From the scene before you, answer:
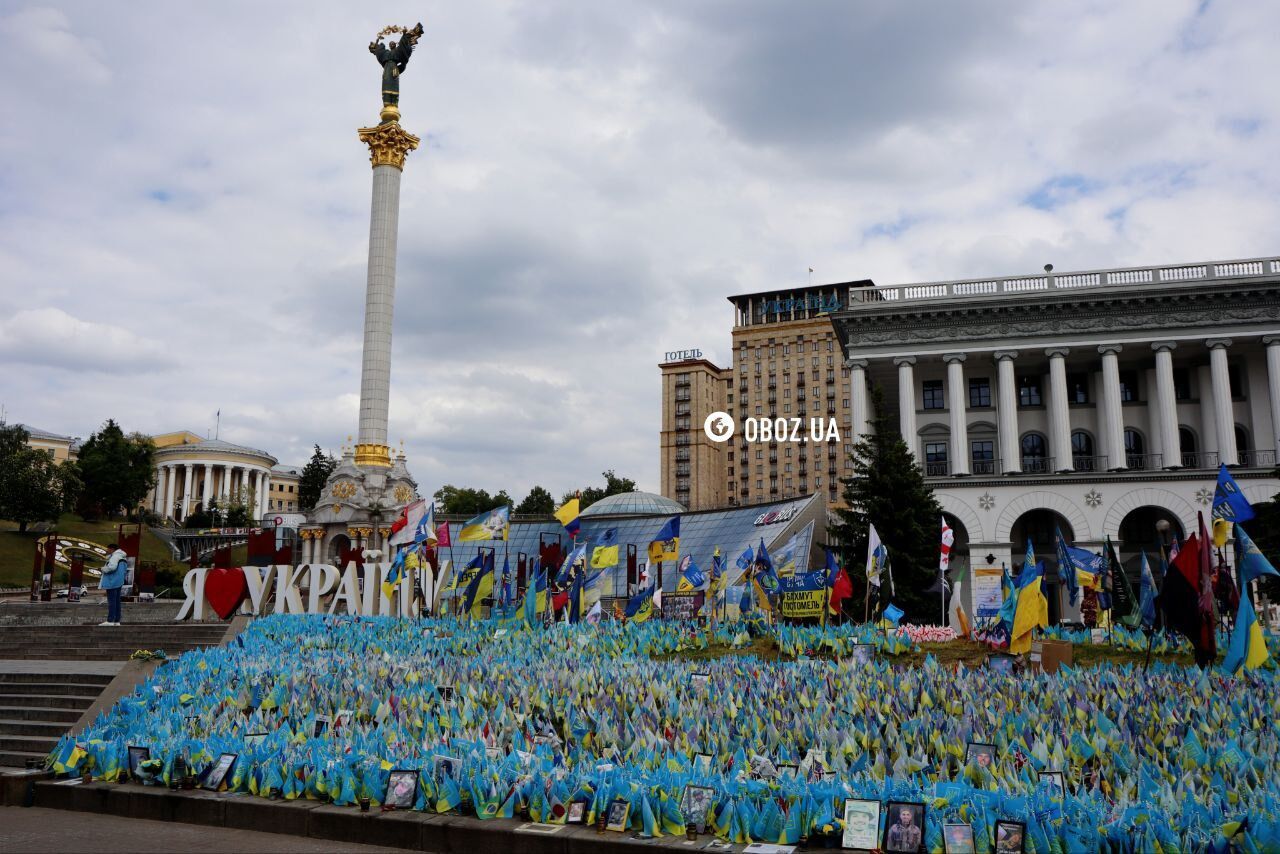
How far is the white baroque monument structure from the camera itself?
55406 millimetres

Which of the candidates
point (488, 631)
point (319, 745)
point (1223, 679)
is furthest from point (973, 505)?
point (319, 745)

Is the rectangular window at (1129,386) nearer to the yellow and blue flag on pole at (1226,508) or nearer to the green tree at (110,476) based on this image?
the yellow and blue flag on pole at (1226,508)

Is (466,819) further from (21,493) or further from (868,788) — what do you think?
(21,493)

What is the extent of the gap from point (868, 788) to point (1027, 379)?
1895 inches

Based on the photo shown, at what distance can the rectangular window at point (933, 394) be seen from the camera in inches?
2044

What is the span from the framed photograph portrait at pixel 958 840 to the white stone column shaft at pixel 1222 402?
45023 mm

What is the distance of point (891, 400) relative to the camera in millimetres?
55844

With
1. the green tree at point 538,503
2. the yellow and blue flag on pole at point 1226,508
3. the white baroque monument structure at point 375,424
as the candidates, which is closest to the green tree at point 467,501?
the green tree at point 538,503

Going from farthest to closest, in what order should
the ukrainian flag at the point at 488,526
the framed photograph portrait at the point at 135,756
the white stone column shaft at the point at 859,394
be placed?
the white stone column shaft at the point at 859,394 < the ukrainian flag at the point at 488,526 < the framed photograph portrait at the point at 135,756

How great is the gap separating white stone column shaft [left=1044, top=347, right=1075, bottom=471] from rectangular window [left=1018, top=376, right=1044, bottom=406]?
9.18ft

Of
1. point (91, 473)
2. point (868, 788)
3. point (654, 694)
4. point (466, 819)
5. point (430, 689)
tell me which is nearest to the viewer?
point (868, 788)

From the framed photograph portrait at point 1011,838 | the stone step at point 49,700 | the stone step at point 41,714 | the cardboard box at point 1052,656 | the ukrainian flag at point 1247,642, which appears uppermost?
the ukrainian flag at point 1247,642

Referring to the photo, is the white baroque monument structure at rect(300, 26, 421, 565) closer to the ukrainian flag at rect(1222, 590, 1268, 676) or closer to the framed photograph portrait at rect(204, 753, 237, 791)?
the framed photograph portrait at rect(204, 753, 237, 791)

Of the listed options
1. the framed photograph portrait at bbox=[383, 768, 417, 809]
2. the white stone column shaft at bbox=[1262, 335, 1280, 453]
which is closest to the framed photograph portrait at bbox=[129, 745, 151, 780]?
the framed photograph portrait at bbox=[383, 768, 417, 809]
